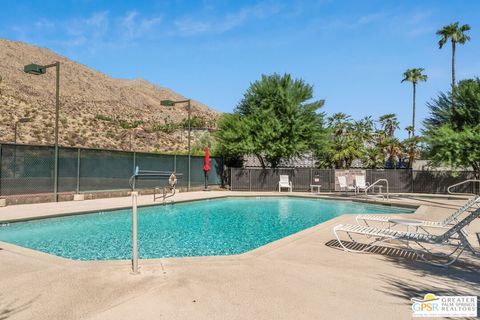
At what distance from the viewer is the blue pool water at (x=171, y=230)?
23.6 ft

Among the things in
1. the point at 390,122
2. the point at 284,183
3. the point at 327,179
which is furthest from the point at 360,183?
the point at 390,122

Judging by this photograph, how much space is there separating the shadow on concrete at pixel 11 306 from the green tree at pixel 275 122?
56.5 feet

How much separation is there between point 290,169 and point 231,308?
18847 mm

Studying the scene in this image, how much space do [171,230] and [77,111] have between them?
4480 centimetres

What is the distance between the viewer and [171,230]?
941cm

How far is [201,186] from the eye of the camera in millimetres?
21188

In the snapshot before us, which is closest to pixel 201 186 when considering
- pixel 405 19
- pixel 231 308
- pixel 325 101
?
pixel 325 101

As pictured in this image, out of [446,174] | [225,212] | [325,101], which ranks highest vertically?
[325,101]

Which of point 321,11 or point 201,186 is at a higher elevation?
point 321,11

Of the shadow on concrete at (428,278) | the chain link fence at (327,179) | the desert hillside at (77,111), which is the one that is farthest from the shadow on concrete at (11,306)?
the desert hillside at (77,111)

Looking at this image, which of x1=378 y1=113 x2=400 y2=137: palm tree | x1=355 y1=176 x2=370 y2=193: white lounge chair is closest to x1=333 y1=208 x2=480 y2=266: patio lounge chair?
x1=355 y1=176 x2=370 y2=193: white lounge chair

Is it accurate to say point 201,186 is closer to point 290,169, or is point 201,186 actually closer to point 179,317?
point 290,169

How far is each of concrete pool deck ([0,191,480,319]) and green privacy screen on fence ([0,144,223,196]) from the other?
7752mm

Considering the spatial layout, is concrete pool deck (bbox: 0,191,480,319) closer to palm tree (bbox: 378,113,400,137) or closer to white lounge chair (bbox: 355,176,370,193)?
white lounge chair (bbox: 355,176,370,193)
